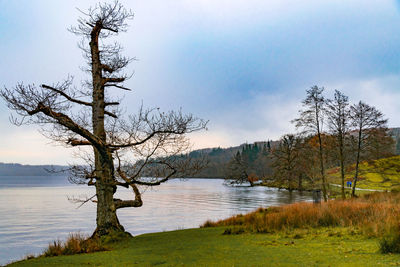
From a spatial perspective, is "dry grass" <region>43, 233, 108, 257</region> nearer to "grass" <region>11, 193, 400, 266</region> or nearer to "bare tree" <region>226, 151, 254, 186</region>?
"grass" <region>11, 193, 400, 266</region>

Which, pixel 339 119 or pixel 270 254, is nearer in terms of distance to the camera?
pixel 270 254

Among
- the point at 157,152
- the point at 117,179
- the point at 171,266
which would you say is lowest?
the point at 171,266

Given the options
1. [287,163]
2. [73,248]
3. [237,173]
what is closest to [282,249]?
[73,248]

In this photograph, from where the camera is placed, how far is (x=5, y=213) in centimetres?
3288

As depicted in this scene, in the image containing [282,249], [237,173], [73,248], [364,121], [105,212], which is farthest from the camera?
[237,173]

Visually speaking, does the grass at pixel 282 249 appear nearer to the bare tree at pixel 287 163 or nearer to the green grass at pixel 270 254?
the green grass at pixel 270 254

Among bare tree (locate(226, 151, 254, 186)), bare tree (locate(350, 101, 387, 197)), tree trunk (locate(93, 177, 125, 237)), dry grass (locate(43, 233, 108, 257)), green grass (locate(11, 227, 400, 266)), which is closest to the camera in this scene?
green grass (locate(11, 227, 400, 266))

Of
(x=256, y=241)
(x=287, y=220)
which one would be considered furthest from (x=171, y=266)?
(x=287, y=220)

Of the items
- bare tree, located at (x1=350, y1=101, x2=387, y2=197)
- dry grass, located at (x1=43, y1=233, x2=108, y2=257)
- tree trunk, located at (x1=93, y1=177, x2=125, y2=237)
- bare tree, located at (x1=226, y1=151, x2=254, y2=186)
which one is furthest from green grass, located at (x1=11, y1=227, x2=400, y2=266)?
bare tree, located at (x1=226, y1=151, x2=254, y2=186)

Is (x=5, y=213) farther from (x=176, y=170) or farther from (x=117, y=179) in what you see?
(x=176, y=170)

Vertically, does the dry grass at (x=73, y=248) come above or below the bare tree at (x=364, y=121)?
below

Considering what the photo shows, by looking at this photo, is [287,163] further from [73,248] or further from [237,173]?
[73,248]

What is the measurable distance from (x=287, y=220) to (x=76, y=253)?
9.02m

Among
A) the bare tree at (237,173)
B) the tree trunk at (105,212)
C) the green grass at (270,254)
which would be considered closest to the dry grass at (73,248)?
the green grass at (270,254)
